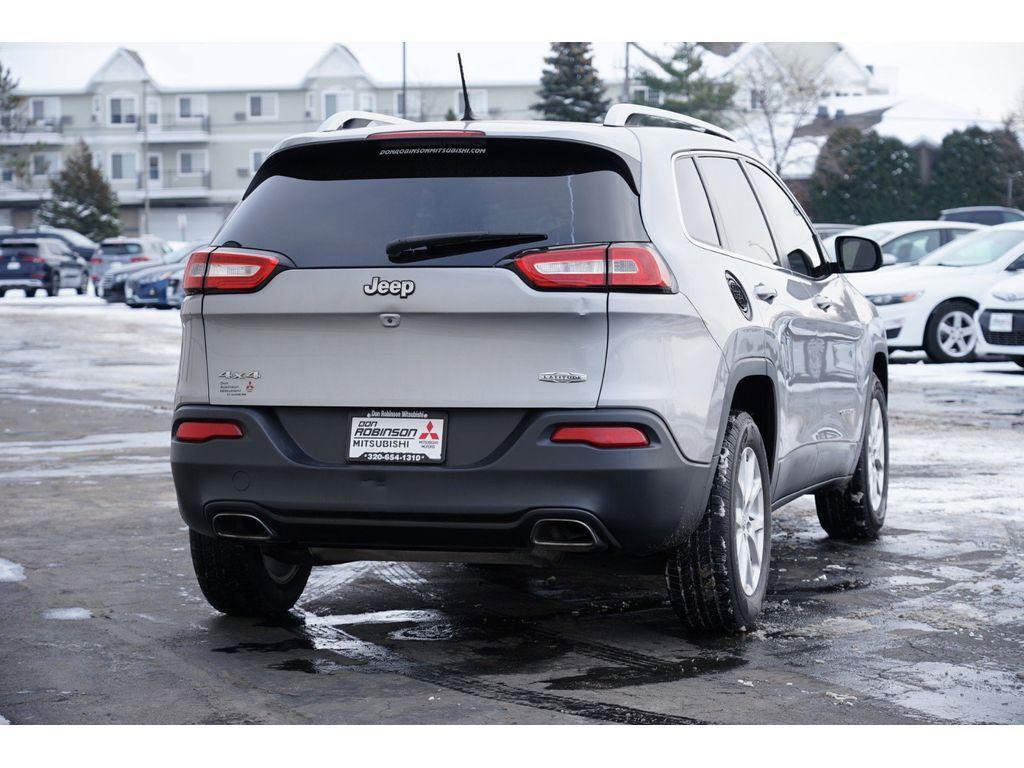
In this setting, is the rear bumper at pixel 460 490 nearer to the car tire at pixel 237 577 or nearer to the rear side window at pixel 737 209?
the car tire at pixel 237 577

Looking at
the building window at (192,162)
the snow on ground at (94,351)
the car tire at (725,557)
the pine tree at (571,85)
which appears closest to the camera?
the car tire at (725,557)

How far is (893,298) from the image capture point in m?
19.0

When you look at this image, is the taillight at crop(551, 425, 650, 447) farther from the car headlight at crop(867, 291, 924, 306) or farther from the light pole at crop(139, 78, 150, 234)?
the light pole at crop(139, 78, 150, 234)

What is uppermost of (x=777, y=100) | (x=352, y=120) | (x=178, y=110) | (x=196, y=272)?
(x=178, y=110)

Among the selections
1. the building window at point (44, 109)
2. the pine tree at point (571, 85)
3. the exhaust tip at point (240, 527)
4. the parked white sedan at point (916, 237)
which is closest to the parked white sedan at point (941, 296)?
the parked white sedan at point (916, 237)

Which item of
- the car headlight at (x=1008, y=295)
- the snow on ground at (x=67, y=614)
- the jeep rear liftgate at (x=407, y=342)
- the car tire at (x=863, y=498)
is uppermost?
the jeep rear liftgate at (x=407, y=342)

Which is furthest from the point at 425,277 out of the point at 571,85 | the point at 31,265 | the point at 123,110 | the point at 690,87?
the point at 123,110

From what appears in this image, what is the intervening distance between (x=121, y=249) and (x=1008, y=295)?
32.2 meters

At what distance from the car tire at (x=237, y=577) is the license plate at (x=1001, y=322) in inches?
503

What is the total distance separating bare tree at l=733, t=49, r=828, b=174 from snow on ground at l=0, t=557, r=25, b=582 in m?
58.9

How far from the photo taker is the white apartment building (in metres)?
90.6

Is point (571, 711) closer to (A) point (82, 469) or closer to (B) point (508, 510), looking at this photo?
(B) point (508, 510)

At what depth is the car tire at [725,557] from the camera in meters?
5.58

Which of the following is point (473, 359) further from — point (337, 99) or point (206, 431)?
point (337, 99)
